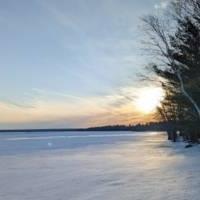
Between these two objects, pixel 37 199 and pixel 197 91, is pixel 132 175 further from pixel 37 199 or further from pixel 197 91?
pixel 197 91

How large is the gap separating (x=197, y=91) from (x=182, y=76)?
138 centimetres

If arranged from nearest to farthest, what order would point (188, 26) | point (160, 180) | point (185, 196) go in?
1. point (185, 196)
2. point (160, 180)
3. point (188, 26)

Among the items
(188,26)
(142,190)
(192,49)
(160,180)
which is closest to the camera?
(142,190)

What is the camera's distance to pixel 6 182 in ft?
54.3

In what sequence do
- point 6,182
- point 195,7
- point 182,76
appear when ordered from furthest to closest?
point 182,76 → point 195,7 → point 6,182

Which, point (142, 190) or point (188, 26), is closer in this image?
point (142, 190)

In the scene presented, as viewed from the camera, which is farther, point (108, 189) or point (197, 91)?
point (197, 91)

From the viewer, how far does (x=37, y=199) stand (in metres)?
12.5

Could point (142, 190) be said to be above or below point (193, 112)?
below

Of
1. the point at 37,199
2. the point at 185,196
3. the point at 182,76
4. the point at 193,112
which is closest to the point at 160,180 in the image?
the point at 185,196

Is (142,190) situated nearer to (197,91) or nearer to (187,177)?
(187,177)

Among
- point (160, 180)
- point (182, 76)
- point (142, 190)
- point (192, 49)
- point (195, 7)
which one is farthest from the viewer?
point (182, 76)

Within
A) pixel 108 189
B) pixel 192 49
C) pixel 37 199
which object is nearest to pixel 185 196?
pixel 108 189

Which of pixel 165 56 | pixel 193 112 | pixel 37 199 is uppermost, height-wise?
pixel 165 56
